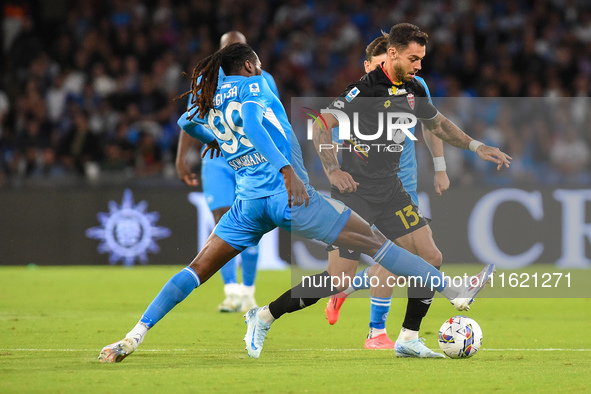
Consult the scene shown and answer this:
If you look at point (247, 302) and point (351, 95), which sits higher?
point (351, 95)

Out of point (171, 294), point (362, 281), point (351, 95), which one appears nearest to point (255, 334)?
point (171, 294)

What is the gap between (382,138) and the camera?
5953 millimetres

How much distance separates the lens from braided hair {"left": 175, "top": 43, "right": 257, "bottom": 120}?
531 cm

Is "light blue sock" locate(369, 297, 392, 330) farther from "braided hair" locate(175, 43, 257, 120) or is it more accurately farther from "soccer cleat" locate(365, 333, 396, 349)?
"braided hair" locate(175, 43, 257, 120)

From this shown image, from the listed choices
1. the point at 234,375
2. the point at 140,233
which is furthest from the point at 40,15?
the point at 234,375

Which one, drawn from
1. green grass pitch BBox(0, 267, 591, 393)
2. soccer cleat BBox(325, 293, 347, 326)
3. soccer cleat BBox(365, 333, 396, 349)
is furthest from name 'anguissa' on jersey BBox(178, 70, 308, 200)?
soccer cleat BBox(325, 293, 347, 326)

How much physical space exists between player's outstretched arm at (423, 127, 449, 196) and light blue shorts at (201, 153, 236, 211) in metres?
2.28

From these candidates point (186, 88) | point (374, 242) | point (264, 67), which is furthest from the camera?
point (264, 67)

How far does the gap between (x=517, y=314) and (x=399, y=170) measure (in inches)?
116

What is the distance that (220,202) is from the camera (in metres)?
8.03

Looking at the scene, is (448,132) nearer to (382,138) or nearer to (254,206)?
(382,138)

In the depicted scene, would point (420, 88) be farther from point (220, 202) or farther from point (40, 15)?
point (40, 15)

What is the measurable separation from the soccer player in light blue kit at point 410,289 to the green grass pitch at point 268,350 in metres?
0.17

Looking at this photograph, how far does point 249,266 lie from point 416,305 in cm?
287
